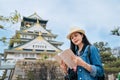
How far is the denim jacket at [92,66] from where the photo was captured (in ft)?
7.24

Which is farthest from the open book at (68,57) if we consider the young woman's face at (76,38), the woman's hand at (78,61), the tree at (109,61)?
the tree at (109,61)

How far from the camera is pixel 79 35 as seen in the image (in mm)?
2383

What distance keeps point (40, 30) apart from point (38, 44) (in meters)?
5.45

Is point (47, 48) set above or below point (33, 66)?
above

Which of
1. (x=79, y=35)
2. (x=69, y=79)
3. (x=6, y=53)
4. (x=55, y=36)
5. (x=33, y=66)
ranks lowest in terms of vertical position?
(x=69, y=79)

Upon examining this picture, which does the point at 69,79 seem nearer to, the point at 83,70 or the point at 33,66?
the point at 83,70

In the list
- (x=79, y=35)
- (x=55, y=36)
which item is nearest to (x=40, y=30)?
(x=55, y=36)

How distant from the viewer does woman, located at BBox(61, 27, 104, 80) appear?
220 cm

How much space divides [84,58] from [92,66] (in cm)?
10

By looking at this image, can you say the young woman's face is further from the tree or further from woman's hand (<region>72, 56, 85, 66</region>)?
the tree

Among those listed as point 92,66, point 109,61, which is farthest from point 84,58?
point 109,61

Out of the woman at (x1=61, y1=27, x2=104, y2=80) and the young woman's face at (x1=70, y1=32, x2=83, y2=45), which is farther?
the young woman's face at (x1=70, y1=32, x2=83, y2=45)

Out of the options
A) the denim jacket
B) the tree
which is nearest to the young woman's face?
the denim jacket

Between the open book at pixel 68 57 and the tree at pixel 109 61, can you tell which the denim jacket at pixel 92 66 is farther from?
the tree at pixel 109 61
